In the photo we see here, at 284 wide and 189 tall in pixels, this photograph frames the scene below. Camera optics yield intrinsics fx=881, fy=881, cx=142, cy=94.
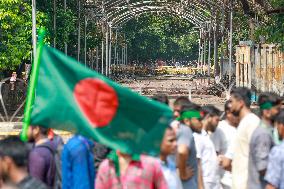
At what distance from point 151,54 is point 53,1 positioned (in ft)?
220

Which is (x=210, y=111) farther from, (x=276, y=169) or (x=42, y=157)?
(x=42, y=157)

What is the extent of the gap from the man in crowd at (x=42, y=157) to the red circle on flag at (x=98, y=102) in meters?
1.76

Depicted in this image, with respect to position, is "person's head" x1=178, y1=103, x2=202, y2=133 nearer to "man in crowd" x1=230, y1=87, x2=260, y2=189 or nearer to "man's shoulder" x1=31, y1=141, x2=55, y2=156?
"man in crowd" x1=230, y1=87, x2=260, y2=189

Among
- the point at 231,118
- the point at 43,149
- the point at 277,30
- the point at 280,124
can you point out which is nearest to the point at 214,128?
the point at 231,118

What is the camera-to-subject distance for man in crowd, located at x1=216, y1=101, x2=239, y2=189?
9.45 metres

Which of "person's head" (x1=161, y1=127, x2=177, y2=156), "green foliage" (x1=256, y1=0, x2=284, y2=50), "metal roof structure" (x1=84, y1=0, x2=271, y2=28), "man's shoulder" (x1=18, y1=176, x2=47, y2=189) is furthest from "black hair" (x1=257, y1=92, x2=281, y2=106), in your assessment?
"metal roof structure" (x1=84, y1=0, x2=271, y2=28)

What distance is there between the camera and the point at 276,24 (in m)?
24.7

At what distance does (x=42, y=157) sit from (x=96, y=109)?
191cm

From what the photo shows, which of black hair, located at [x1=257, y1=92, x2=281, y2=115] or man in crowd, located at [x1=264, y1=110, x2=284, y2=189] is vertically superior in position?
black hair, located at [x1=257, y1=92, x2=281, y2=115]

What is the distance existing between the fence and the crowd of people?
16.9 m

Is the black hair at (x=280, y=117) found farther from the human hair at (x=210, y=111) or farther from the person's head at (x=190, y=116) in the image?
the human hair at (x=210, y=111)

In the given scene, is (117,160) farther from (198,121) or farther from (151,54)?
(151,54)

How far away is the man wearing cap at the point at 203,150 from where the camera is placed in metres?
8.65

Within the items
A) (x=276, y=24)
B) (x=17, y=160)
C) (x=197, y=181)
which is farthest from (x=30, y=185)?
(x=276, y=24)
